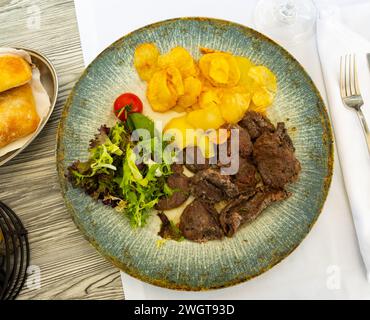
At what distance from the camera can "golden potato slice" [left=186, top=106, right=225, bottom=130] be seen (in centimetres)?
173

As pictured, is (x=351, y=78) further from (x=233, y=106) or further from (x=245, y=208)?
(x=245, y=208)

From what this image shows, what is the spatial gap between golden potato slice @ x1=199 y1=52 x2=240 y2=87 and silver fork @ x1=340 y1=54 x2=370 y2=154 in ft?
1.60

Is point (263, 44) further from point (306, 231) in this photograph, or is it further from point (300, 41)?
point (306, 231)

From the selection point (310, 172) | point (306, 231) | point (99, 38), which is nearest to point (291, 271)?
point (306, 231)

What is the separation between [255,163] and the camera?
174 cm

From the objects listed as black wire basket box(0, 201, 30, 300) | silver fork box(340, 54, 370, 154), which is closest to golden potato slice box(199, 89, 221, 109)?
silver fork box(340, 54, 370, 154)

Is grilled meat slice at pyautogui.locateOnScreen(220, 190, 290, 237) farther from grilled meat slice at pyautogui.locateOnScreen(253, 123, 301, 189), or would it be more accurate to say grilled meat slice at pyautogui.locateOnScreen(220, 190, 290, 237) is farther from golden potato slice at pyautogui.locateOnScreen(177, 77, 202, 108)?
golden potato slice at pyautogui.locateOnScreen(177, 77, 202, 108)

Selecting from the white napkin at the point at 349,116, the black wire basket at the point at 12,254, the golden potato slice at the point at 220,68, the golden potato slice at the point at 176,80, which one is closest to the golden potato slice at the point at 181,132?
the golden potato slice at the point at 176,80

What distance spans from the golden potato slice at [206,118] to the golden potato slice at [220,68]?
134mm

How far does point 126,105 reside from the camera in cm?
178

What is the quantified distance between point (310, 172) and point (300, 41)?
693 millimetres

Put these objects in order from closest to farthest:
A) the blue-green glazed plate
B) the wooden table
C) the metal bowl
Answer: the blue-green glazed plate
the wooden table
the metal bowl

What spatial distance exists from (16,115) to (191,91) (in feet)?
2.53

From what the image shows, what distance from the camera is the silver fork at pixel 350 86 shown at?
177 cm
